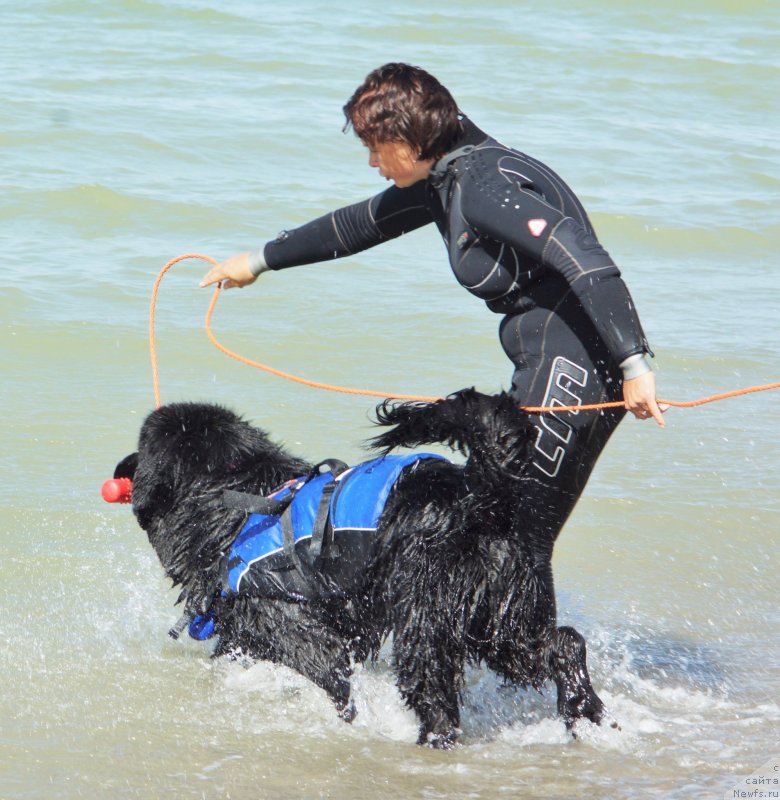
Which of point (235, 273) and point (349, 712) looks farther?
point (235, 273)

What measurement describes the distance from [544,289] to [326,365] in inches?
144

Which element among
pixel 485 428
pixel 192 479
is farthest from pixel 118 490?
pixel 485 428

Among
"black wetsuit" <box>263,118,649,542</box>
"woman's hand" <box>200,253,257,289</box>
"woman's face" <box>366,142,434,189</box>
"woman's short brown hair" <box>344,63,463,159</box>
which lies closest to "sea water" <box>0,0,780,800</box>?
"black wetsuit" <box>263,118,649,542</box>

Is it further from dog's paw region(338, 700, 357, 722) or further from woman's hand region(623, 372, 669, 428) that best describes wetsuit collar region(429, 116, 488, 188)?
dog's paw region(338, 700, 357, 722)

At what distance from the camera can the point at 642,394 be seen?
276cm

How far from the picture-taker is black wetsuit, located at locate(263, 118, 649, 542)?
279 cm

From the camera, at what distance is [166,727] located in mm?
3352

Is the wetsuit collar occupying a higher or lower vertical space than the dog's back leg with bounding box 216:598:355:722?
higher

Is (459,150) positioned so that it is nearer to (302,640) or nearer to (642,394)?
(642,394)

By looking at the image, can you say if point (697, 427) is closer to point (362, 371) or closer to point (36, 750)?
point (362, 371)

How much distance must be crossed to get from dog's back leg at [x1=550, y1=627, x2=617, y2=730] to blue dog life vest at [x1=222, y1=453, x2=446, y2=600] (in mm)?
604

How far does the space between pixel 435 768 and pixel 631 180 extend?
8634 mm

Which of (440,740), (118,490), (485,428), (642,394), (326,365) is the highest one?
(642,394)

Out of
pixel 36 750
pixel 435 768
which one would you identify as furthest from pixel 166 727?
pixel 435 768
